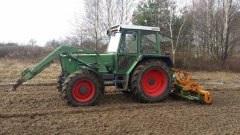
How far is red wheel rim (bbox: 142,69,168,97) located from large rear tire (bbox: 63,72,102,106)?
1501mm

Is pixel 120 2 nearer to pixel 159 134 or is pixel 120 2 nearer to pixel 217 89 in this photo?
pixel 217 89

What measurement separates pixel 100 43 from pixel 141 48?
12251 mm

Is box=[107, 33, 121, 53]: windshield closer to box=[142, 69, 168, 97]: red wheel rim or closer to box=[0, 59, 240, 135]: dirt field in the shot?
box=[142, 69, 168, 97]: red wheel rim

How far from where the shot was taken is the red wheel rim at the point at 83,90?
7.48 metres

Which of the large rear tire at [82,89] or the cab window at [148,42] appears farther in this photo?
the cab window at [148,42]

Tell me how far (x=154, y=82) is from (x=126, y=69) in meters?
0.97

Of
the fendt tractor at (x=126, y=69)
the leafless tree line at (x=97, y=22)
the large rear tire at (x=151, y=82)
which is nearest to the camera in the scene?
the fendt tractor at (x=126, y=69)

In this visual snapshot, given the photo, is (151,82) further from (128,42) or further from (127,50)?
(128,42)

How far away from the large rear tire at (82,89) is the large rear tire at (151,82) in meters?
1.12

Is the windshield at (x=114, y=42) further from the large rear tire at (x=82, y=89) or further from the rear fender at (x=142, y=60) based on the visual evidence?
the large rear tire at (x=82, y=89)

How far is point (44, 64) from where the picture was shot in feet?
24.9

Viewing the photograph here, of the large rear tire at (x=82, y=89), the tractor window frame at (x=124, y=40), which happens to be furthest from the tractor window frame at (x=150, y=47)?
the large rear tire at (x=82, y=89)

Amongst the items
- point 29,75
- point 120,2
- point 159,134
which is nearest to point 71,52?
point 29,75

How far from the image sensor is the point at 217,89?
36.7 feet
